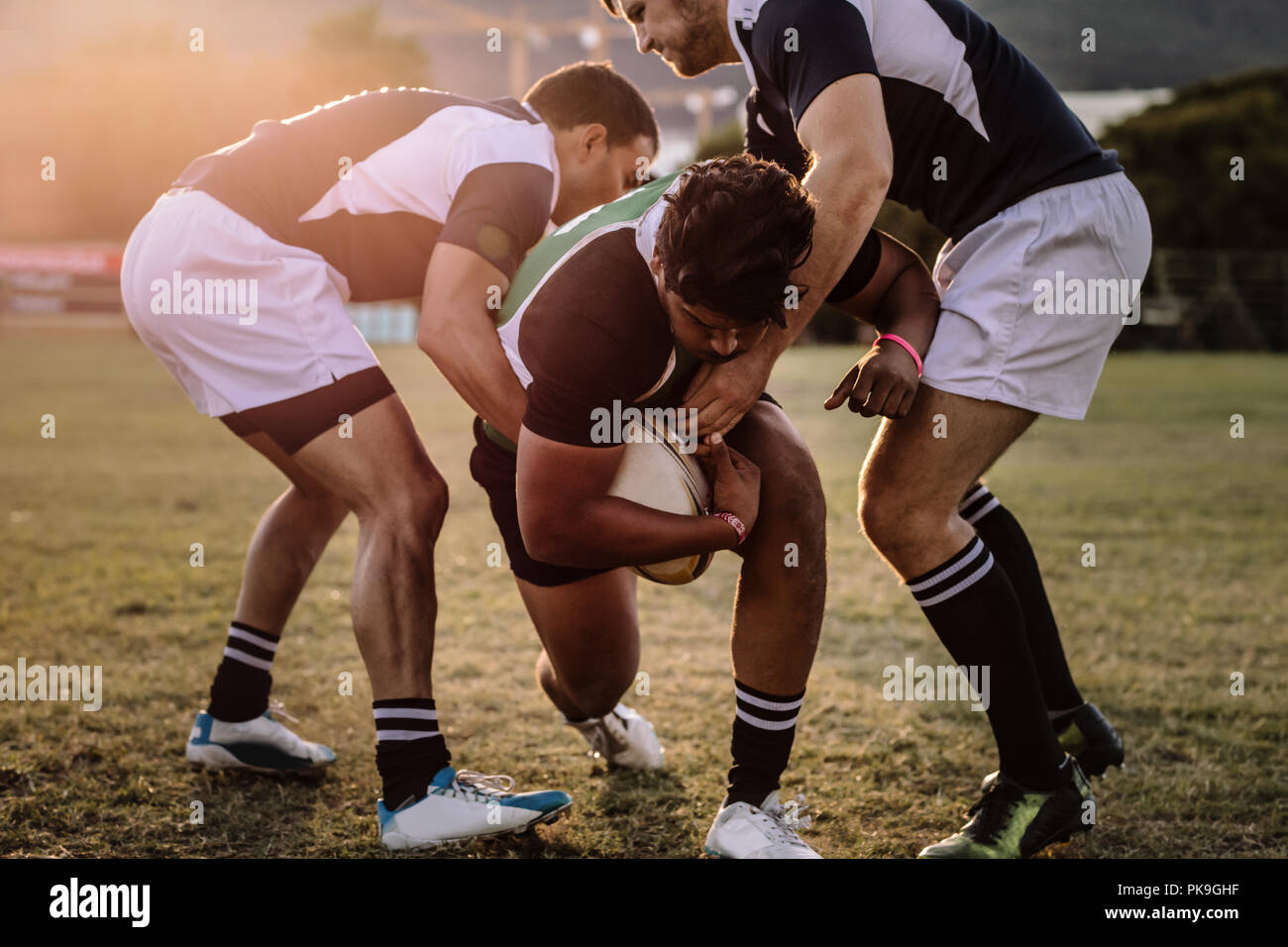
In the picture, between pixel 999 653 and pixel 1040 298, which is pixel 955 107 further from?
pixel 999 653

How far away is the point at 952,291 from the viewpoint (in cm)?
303

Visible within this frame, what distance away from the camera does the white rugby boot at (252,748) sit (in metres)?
3.66

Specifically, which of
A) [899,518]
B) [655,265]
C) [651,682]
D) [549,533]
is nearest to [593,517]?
[549,533]

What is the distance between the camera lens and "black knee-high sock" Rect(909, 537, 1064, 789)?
2.96 meters

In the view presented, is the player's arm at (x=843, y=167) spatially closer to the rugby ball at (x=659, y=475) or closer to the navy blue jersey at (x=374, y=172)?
the rugby ball at (x=659, y=475)

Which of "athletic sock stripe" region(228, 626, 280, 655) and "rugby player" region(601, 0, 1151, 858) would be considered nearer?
"rugby player" region(601, 0, 1151, 858)

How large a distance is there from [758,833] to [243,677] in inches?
72.5

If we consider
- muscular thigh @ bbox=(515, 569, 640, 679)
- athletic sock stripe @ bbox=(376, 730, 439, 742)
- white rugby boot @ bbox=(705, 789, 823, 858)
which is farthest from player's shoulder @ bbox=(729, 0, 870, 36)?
athletic sock stripe @ bbox=(376, 730, 439, 742)

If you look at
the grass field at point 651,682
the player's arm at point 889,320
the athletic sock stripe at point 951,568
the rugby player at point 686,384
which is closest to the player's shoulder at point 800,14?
the rugby player at point 686,384

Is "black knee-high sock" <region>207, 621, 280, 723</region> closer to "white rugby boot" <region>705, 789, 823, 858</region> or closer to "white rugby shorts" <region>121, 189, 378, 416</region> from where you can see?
"white rugby shorts" <region>121, 189, 378, 416</region>

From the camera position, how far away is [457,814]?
3014 mm

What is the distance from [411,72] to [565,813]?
71.0m

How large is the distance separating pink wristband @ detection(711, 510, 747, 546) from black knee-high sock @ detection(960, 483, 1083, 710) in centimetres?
92

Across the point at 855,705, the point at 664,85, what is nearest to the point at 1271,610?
the point at 855,705
